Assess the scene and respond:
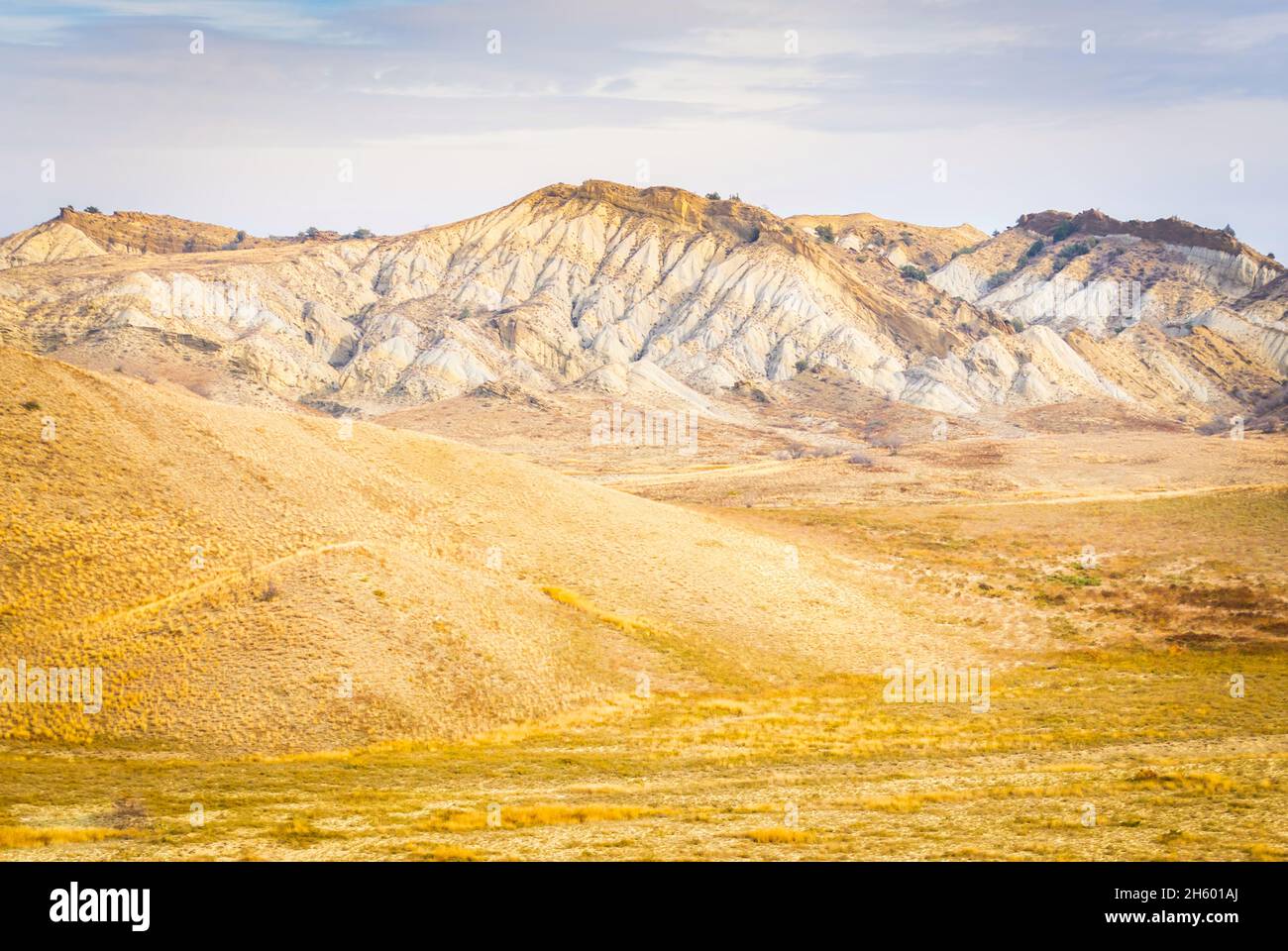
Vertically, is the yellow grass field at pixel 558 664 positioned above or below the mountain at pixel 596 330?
below

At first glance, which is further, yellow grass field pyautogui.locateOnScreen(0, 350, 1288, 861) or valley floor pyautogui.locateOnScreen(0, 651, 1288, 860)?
yellow grass field pyautogui.locateOnScreen(0, 350, 1288, 861)

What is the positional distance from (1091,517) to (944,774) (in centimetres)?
4736

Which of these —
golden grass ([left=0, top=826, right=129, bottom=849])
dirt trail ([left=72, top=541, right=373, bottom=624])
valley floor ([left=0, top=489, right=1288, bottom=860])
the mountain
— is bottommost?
valley floor ([left=0, top=489, right=1288, bottom=860])

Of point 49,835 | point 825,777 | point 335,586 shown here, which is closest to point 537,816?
point 825,777

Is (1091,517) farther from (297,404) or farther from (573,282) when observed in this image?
(573,282)

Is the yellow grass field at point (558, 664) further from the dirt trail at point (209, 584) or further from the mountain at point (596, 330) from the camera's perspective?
the mountain at point (596, 330)

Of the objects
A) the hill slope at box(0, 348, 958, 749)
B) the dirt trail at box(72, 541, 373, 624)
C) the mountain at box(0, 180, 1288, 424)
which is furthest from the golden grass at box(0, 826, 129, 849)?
the mountain at box(0, 180, 1288, 424)

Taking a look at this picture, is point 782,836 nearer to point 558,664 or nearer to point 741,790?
point 741,790

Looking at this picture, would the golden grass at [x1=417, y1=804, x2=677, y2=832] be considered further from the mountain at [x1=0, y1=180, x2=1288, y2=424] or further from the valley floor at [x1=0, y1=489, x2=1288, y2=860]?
the mountain at [x1=0, y1=180, x2=1288, y2=424]

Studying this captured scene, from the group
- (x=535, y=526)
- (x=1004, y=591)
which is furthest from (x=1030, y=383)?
(x=535, y=526)

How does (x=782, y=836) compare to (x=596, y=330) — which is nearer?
(x=782, y=836)

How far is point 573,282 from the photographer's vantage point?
629ft

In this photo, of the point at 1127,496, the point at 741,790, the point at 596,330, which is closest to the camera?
the point at 741,790

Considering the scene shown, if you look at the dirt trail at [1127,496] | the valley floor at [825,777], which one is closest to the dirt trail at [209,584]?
the valley floor at [825,777]
